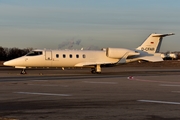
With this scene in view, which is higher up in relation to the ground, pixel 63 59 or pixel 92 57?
pixel 92 57

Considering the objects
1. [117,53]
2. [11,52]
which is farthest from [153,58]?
[11,52]

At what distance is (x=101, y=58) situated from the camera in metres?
42.1

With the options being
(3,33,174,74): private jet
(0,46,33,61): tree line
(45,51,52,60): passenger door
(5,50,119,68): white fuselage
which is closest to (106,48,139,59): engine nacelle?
(3,33,174,74): private jet

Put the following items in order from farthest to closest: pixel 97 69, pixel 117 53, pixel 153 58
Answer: pixel 153 58
pixel 117 53
pixel 97 69

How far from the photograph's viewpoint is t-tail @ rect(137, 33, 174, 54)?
43.9 m

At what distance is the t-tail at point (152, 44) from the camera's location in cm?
4391

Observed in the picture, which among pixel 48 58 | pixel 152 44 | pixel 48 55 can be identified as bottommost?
pixel 48 58

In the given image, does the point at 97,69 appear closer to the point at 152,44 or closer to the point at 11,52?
the point at 152,44

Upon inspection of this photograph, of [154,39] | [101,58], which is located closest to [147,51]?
[154,39]

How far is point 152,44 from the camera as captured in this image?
44.0 m

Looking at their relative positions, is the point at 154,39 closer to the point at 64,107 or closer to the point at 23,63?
the point at 23,63

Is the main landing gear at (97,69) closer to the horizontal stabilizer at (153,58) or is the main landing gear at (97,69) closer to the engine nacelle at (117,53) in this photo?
the engine nacelle at (117,53)

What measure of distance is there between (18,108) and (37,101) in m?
2.02

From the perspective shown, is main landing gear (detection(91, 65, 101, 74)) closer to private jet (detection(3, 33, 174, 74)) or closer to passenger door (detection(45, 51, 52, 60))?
private jet (detection(3, 33, 174, 74))
